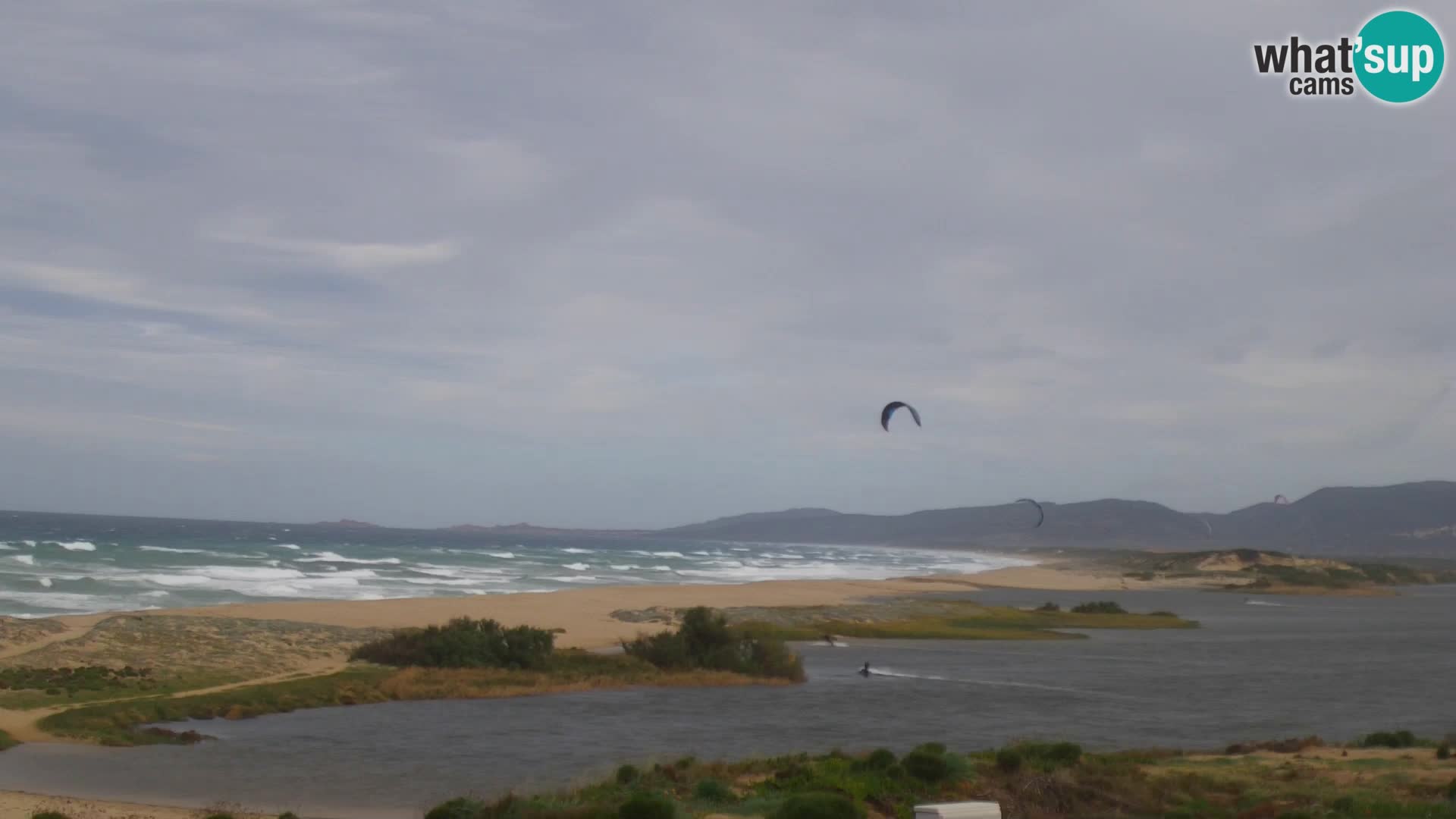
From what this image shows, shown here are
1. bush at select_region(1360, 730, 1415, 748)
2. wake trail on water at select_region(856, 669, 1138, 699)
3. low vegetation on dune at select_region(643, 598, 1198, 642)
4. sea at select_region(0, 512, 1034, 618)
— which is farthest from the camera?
sea at select_region(0, 512, 1034, 618)

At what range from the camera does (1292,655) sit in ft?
142

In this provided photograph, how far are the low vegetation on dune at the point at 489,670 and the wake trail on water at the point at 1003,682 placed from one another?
277 cm

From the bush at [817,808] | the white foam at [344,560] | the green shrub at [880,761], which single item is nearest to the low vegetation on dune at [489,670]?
the green shrub at [880,761]

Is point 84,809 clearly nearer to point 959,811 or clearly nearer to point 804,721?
point 959,811

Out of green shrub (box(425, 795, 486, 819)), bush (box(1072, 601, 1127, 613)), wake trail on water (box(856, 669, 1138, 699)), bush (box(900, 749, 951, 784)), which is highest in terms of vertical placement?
bush (box(900, 749, 951, 784))

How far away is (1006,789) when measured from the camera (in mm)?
16031

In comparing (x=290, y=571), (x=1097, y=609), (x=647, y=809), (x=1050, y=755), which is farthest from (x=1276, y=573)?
(x=647, y=809)

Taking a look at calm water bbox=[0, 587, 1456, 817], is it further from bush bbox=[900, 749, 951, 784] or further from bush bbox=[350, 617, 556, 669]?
bush bbox=[900, 749, 951, 784]

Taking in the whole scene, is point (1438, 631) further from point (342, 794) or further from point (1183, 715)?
point (342, 794)

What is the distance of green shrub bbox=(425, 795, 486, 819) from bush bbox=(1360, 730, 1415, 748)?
1565 cm

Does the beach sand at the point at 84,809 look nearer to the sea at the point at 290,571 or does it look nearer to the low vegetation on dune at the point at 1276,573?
the sea at the point at 290,571

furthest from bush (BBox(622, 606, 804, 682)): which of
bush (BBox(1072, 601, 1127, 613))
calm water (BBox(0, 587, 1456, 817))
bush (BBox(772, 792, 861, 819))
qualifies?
bush (BBox(1072, 601, 1127, 613))

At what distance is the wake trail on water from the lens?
1266 inches

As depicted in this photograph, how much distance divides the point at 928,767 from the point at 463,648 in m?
19.4
